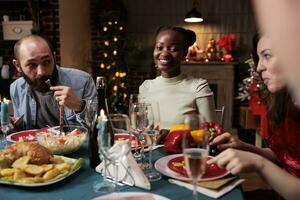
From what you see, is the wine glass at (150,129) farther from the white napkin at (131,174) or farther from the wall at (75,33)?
the wall at (75,33)

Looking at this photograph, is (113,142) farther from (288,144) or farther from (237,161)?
(288,144)

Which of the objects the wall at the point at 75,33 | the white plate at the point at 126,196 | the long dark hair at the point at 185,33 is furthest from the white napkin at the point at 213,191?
the wall at the point at 75,33

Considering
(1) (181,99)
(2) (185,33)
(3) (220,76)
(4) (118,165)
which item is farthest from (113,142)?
(3) (220,76)

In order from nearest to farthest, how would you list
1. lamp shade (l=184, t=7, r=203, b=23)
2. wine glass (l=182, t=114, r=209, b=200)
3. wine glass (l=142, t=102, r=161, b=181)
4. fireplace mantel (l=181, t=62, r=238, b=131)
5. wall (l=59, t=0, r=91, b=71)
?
wine glass (l=182, t=114, r=209, b=200) → wine glass (l=142, t=102, r=161, b=181) → wall (l=59, t=0, r=91, b=71) → lamp shade (l=184, t=7, r=203, b=23) → fireplace mantel (l=181, t=62, r=238, b=131)

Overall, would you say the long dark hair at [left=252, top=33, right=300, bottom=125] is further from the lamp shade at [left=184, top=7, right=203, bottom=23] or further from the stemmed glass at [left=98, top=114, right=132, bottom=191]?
the lamp shade at [left=184, top=7, right=203, bottom=23]

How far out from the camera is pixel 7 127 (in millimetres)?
1603

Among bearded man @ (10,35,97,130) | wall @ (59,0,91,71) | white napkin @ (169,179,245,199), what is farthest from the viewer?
wall @ (59,0,91,71)

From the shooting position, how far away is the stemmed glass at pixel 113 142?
3.14 feet

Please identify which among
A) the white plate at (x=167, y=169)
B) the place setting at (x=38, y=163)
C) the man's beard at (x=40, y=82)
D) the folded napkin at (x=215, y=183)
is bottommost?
the folded napkin at (x=215, y=183)

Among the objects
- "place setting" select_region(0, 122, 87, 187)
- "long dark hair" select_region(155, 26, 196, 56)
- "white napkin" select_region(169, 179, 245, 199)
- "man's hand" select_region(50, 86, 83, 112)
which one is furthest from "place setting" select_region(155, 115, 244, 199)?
"long dark hair" select_region(155, 26, 196, 56)

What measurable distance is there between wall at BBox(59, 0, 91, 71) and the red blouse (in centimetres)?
334

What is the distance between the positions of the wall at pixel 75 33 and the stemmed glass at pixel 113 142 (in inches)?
134

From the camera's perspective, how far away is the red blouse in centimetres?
133

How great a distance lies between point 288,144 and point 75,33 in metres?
4.02
